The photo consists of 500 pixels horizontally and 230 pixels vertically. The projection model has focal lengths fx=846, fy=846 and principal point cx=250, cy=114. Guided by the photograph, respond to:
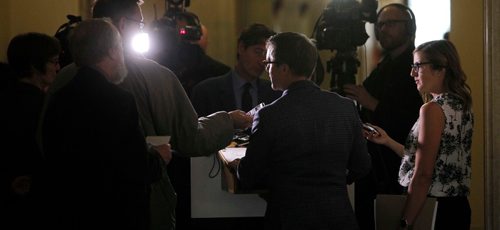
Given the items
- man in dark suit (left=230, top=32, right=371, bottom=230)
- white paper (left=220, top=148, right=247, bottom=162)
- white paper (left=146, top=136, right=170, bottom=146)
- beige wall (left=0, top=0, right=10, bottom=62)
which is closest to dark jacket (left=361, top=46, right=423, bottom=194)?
white paper (left=220, top=148, right=247, bottom=162)

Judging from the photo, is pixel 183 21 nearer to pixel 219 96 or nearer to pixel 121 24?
pixel 219 96

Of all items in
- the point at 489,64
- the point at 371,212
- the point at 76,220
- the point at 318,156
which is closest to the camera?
the point at 76,220

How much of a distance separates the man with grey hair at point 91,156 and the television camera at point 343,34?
77.9 inches

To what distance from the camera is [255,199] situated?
3.73 metres

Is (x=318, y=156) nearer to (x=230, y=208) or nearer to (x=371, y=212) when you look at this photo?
(x=230, y=208)

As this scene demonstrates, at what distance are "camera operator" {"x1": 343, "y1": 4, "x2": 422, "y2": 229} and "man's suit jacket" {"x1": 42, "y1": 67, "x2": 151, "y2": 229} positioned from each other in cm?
168

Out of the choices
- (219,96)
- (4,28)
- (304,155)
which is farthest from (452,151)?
(4,28)

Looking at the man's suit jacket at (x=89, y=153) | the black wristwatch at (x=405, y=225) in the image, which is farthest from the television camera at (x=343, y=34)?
the man's suit jacket at (x=89, y=153)

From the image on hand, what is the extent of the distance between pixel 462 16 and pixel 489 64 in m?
0.40

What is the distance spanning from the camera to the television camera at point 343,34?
4.37m

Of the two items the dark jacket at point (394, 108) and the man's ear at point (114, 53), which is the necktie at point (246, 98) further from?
the man's ear at point (114, 53)

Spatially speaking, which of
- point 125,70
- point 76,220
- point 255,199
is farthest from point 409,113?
point 76,220

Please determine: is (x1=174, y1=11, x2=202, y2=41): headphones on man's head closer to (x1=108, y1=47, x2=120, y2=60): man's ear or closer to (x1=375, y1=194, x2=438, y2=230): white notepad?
(x1=375, y1=194, x2=438, y2=230): white notepad

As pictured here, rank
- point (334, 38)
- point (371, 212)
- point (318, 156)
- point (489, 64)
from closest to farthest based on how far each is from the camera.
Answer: point (318, 156), point (371, 212), point (334, 38), point (489, 64)
